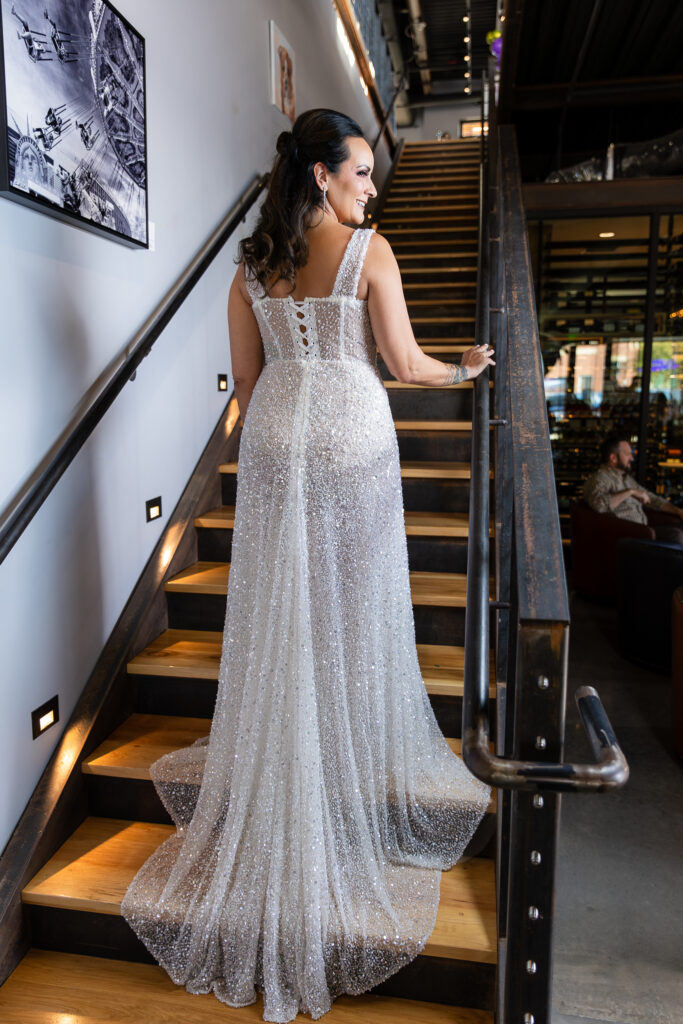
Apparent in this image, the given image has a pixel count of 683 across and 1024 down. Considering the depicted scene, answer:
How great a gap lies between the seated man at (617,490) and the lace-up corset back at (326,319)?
13.0 ft

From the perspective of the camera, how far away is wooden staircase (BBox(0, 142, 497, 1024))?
1.57 m

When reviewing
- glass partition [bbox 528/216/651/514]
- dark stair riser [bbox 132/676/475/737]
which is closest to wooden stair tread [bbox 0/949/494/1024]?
dark stair riser [bbox 132/676/475/737]

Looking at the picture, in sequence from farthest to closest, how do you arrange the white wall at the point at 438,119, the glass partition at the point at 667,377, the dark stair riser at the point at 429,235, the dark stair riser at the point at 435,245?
1. the white wall at the point at 438,119
2. the glass partition at the point at 667,377
3. the dark stair riser at the point at 429,235
4. the dark stair riser at the point at 435,245

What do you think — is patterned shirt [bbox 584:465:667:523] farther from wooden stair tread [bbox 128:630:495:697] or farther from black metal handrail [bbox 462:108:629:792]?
black metal handrail [bbox 462:108:629:792]

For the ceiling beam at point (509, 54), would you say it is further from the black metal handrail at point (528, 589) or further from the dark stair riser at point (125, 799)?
the dark stair riser at point (125, 799)

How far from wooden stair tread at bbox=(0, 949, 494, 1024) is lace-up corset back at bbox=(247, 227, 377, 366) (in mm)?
1395

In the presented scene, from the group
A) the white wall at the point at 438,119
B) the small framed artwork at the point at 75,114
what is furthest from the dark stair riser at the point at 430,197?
the white wall at the point at 438,119

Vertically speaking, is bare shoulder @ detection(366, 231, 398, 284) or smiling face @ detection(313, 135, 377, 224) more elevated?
smiling face @ detection(313, 135, 377, 224)

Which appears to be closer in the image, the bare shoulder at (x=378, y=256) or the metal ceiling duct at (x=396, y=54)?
the bare shoulder at (x=378, y=256)

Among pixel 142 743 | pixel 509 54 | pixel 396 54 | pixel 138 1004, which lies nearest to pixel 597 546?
pixel 509 54

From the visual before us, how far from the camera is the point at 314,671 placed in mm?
1695

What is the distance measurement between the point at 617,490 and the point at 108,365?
13.2 ft

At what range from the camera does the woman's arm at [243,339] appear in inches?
69.4

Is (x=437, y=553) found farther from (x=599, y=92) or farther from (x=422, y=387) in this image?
(x=599, y=92)
